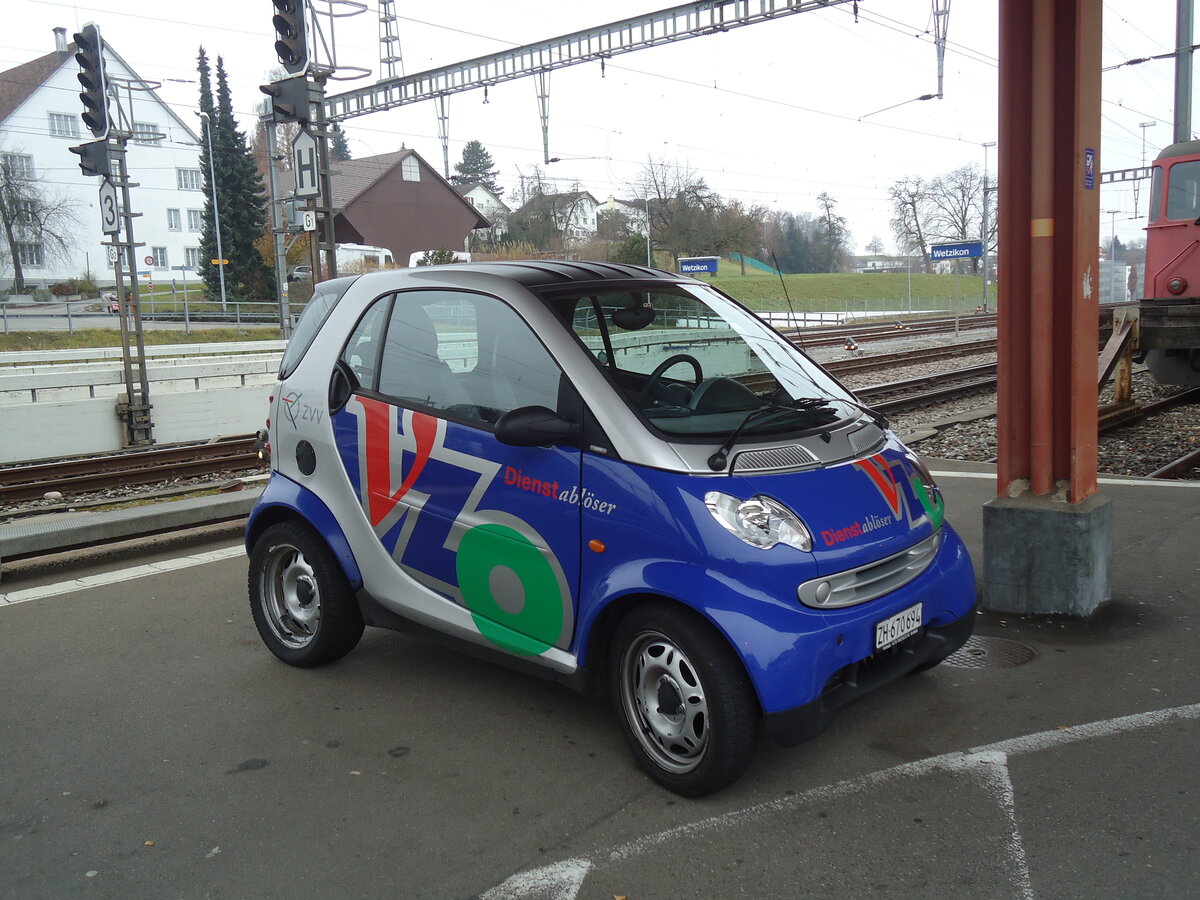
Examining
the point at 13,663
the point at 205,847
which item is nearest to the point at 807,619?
the point at 205,847

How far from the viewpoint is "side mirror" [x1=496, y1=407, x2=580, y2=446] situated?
366 cm

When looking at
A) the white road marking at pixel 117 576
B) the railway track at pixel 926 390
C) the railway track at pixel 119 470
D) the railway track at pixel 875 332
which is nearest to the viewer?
the white road marking at pixel 117 576

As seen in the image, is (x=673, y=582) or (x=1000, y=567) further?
(x=1000, y=567)

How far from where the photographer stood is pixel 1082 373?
5.19 metres

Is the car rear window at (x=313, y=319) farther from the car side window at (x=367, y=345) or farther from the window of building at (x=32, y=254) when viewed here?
the window of building at (x=32, y=254)

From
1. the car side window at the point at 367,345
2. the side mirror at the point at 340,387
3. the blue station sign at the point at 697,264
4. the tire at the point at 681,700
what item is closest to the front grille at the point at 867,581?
the tire at the point at 681,700

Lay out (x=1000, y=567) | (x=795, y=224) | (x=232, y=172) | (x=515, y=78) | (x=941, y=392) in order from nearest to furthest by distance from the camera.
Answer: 1. (x=1000, y=567)
2. (x=941, y=392)
3. (x=515, y=78)
4. (x=232, y=172)
5. (x=795, y=224)

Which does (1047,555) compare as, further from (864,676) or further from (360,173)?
(360,173)

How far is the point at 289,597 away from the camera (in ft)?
16.2

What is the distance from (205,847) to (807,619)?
210 cm

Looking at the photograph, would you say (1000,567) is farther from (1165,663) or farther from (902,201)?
(902,201)

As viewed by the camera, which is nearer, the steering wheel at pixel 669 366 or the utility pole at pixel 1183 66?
the steering wheel at pixel 669 366

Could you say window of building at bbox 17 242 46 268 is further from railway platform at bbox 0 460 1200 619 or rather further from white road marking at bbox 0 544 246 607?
white road marking at bbox 0 544 246 607

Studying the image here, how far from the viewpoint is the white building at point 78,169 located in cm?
5256
